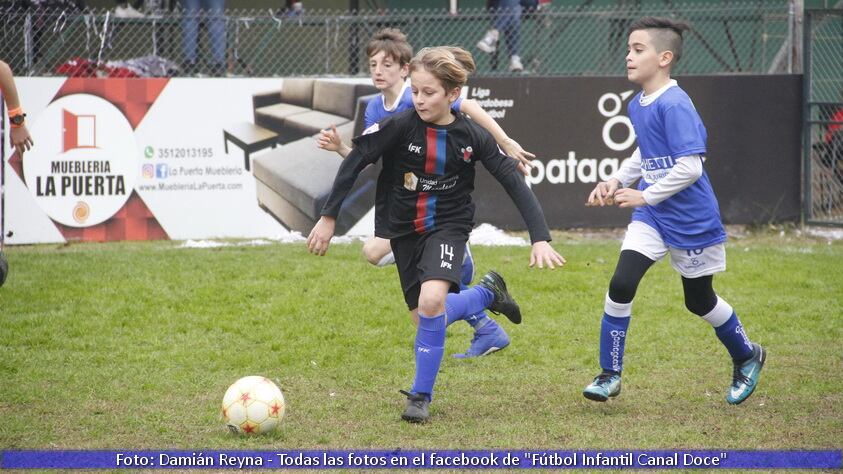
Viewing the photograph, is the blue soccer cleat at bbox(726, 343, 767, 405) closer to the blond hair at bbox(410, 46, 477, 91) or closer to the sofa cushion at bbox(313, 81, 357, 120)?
the blond hair at bbox(410, 46, 477, 91)

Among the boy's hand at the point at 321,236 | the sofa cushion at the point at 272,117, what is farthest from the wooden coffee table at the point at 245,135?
the boy's hand at the point at 321,236

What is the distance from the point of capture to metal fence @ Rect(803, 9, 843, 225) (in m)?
11.8

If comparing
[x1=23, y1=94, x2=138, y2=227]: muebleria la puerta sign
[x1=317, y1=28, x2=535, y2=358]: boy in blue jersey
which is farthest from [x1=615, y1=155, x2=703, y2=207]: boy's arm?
[x1=23, y1=94, x2=138, y2=227]: muebleria la puerta sign

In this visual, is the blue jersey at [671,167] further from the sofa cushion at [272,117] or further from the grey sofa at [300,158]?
the sofa cushion at [272,117]

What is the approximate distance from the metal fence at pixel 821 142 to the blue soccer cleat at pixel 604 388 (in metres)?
7.09

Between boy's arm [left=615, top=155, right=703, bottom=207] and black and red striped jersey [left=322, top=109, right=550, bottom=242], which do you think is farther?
black and red striped jersey [left=322, top=109, right=550, bottom=242]

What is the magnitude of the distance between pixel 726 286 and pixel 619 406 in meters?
3.50

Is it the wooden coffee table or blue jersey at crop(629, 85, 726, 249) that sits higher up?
blue jersey at crop(629, 85, 726, 249)

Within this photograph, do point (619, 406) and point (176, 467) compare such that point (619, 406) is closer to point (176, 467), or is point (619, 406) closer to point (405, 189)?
point (405, 189)

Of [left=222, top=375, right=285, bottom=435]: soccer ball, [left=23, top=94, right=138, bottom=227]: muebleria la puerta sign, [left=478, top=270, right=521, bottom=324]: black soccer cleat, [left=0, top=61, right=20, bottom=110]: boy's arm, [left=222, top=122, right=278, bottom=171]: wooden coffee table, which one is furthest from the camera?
[left=222, top=122, right=278, bottom=171]: wooden coffee table

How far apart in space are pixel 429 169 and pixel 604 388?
144 cm

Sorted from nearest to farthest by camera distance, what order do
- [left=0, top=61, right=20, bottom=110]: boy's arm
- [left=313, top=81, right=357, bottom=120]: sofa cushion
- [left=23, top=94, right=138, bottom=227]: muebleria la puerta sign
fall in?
1. [left=0, top=61, right=20, bottom=110]: boy's arm
2. [left=23, top=94, right=138, bottom=227]: muebleria la puerta sign
3. [left=313, top=81, right=357, bottom=120]: sofa cushion

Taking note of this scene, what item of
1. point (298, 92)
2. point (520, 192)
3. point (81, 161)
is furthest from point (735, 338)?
point (81, 161)

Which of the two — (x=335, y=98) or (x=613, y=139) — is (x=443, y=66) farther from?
(x=613, y=139)
